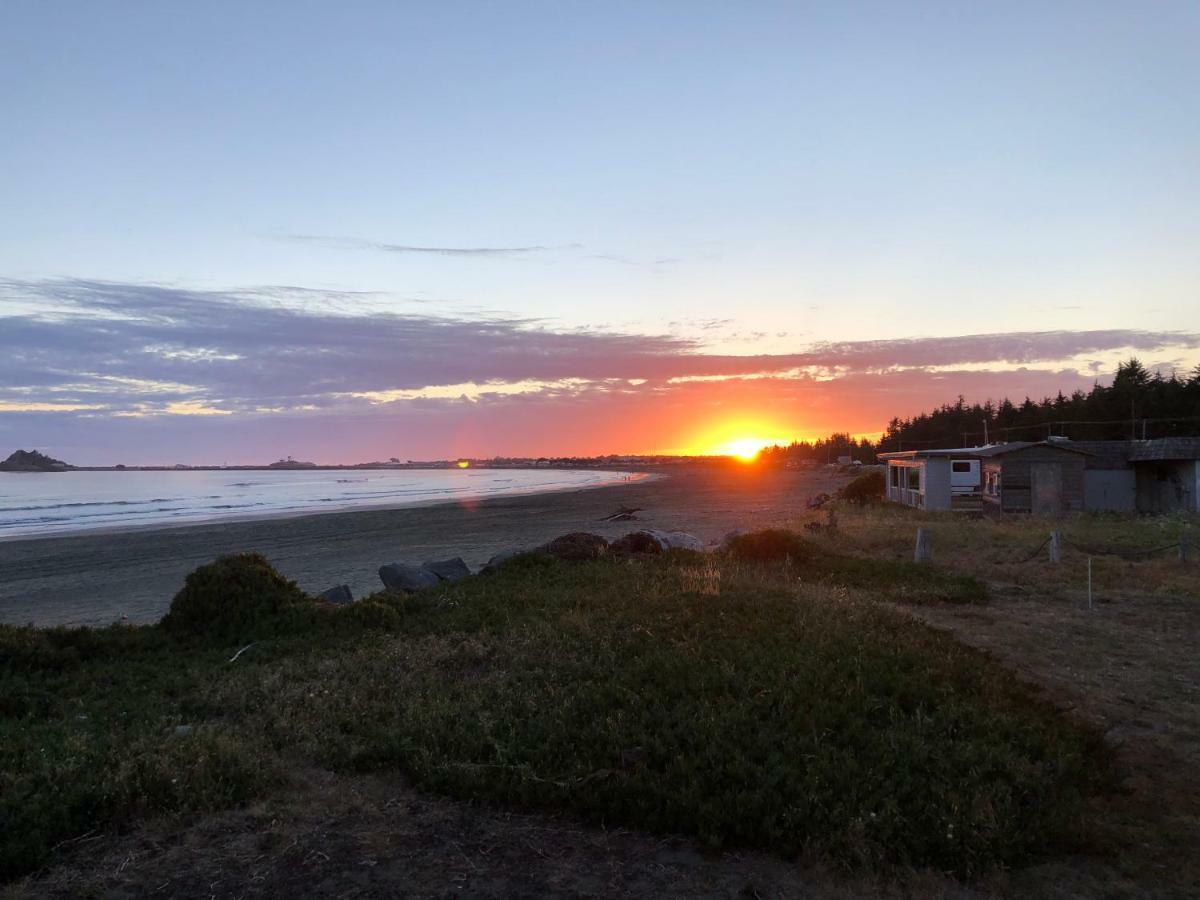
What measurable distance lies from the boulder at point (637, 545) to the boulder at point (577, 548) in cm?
34

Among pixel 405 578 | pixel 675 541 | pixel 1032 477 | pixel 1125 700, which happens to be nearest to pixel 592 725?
pixel 1125 700

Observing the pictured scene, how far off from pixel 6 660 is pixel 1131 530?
1143 inches

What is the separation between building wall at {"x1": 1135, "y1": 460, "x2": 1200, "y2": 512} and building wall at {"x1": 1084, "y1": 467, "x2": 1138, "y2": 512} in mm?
353

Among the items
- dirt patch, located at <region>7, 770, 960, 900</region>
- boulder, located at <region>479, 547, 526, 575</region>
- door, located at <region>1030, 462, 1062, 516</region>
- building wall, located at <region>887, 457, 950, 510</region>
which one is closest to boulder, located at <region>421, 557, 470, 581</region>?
boulder, located at <region>479, 547, 526, 575</region>

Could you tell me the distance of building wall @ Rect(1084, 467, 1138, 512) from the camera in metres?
32.9

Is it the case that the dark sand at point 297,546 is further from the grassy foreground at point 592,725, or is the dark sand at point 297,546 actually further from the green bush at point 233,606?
the grassy foreground at point 592,725

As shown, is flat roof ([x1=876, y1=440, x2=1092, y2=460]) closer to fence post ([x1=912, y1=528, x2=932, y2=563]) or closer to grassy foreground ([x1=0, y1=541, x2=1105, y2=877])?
fence post ([x1=912, y1=528, x2=932, y2=563])

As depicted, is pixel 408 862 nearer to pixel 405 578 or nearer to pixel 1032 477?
pixel 405 578

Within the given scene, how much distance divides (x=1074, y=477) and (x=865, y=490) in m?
14.0

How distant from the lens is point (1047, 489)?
31672 millimetres

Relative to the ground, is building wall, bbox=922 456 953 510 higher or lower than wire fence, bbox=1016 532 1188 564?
higher

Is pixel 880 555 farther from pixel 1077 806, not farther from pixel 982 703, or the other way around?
pixel 1077 806

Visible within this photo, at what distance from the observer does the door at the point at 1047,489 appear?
1246 inches

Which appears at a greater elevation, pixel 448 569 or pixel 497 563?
pixel 497 563
